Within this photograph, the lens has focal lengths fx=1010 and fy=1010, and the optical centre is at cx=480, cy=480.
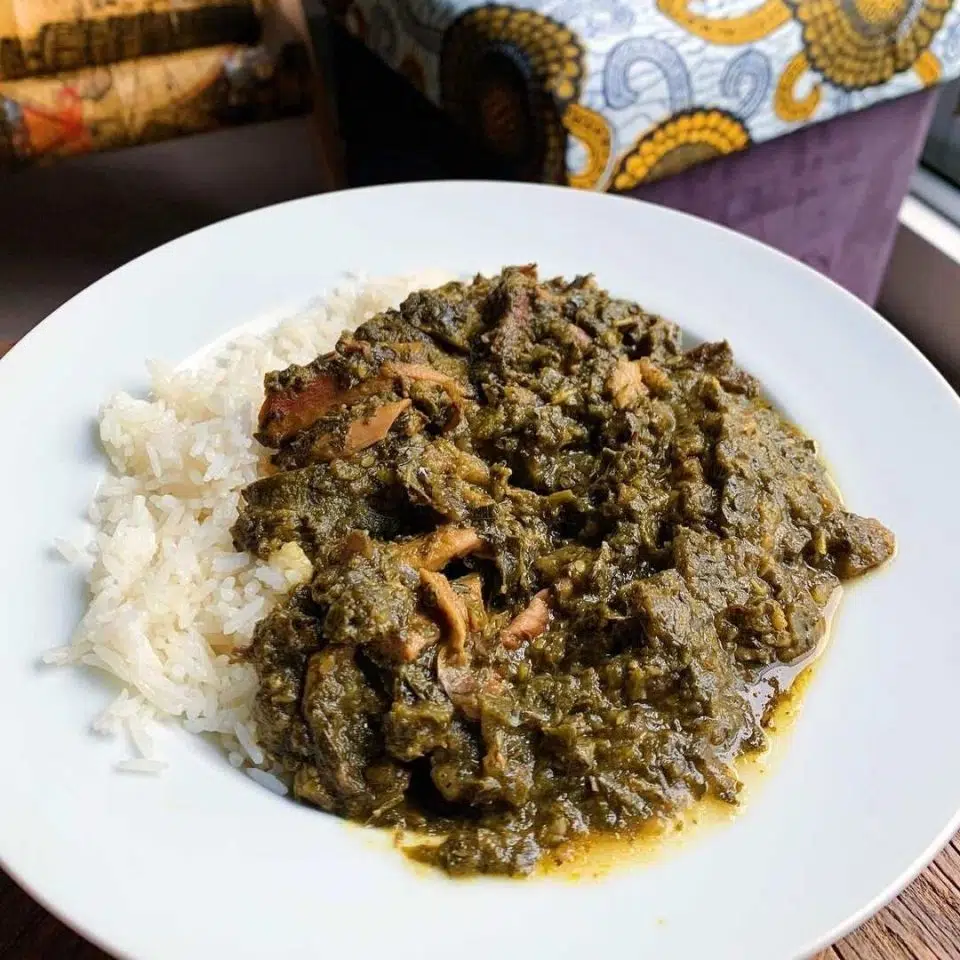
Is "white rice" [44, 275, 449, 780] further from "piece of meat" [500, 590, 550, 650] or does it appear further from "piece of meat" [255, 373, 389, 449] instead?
"piece of meat" [500, 590, 550, 650]

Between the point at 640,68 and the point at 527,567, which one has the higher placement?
the point at 640,68

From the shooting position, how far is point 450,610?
2.00 metres

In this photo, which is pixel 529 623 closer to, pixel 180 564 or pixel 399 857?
pixel 399 857

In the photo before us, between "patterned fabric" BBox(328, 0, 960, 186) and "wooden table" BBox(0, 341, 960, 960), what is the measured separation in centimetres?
234

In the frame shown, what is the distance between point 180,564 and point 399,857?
2.76ft

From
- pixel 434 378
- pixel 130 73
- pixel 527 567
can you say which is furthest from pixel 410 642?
pixel 130 73

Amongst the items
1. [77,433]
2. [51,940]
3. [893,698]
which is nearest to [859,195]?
[893,698]

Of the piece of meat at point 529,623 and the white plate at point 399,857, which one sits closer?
the white plate at point 399,857

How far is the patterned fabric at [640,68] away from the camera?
325 centimetres

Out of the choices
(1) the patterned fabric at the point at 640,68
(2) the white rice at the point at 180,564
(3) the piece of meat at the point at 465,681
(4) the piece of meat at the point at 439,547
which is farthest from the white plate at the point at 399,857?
(1) the patterned fabric at the point at 640,68

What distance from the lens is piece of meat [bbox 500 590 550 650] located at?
2068mm

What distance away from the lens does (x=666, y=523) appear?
2277 millimetres

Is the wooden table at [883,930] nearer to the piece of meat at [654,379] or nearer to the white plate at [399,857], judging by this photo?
the white plate at [399,857]

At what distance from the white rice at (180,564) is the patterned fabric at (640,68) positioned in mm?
1216
